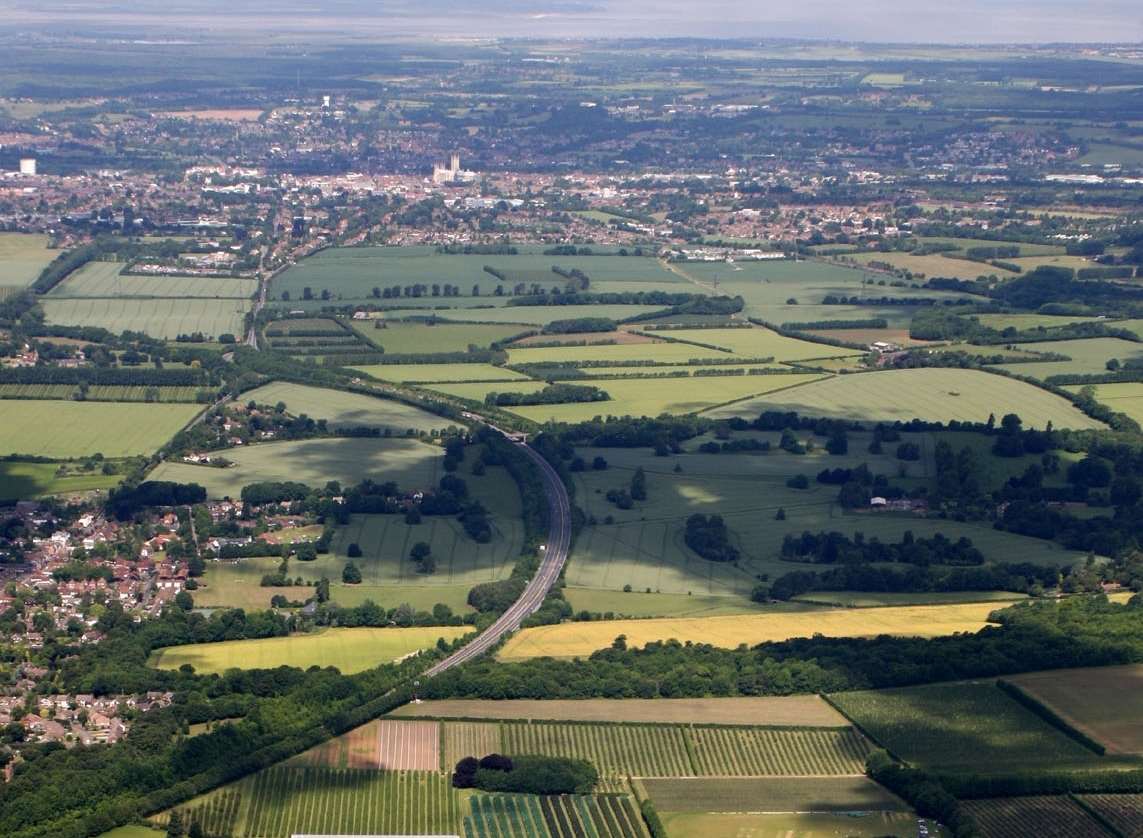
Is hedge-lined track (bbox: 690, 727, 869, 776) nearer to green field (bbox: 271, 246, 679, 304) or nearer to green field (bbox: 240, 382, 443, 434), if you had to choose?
green field (bbox: 240, 382, 443, 434)

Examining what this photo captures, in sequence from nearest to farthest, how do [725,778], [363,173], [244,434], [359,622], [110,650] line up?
[725,778]
[110,650]
[359,622]
[244,434]
[363,173]

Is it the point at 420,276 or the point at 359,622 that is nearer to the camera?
the point at 359,622

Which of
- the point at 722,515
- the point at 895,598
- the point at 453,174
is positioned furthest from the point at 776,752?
the point at 453,174

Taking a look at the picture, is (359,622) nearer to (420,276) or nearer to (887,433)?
(887,433)

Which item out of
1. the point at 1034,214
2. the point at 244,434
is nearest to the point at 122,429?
the point at 244,434

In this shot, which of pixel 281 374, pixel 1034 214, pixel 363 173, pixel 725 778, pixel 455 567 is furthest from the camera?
pixel 363 173

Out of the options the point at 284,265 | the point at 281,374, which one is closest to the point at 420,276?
the point at 284,265

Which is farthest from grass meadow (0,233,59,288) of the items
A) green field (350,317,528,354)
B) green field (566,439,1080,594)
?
green field (566,439,1080,594)
